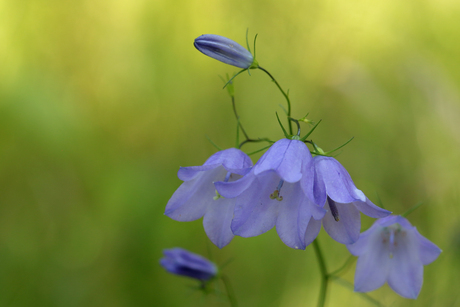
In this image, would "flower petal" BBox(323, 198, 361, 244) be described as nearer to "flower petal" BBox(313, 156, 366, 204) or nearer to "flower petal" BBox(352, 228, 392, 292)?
"flower petal" BBox(313, 156, 366, 204)

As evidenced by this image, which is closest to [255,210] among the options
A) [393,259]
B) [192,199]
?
[192,199]

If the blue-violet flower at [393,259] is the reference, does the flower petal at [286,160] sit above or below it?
above

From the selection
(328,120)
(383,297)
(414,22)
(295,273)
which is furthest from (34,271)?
(414,22)

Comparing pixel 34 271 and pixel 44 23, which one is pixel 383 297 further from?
pixel 44 23

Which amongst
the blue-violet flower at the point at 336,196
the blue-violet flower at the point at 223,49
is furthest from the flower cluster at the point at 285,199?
the blue-violet flower at the point at 223,49

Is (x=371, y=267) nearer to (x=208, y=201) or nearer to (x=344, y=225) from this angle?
(x=344, y=225)

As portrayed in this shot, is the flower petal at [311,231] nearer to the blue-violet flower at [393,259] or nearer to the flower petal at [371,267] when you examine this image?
the blue-violet flower at [393,259]
